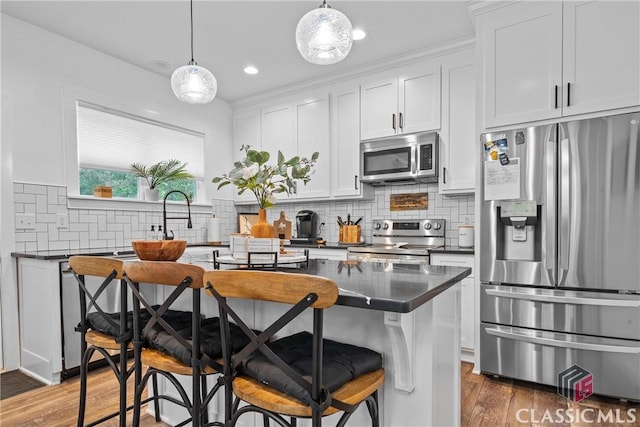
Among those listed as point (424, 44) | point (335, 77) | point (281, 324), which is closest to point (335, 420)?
point (281, 324)

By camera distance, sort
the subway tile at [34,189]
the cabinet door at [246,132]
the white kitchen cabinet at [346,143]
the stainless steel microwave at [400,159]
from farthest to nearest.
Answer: the cabinet door at [246,132], the white kitchen cabinet at [346,143], the stainless steel microwave at [400,159], the subway tile at [34,189]

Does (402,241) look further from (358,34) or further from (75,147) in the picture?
(75,147)

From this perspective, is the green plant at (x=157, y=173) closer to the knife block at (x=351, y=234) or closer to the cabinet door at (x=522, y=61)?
the knife block at (x=351, y=234)

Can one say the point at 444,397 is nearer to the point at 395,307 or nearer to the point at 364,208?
the point at 395,307

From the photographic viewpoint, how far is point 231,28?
2963mm

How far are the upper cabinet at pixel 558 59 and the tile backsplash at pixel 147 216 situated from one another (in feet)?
3.52

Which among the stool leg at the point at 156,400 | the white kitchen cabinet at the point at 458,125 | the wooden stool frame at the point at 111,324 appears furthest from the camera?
the white kitchen cabinet at the point at 458,125

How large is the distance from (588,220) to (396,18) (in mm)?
1998

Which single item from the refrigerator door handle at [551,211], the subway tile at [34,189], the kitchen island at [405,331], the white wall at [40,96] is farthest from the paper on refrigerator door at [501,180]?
the subway tile at [34,189]

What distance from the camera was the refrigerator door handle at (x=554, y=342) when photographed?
2154 mm

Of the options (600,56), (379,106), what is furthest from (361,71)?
(600,56)

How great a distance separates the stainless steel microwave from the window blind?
6.71ft

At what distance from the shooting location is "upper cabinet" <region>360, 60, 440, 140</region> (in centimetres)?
332

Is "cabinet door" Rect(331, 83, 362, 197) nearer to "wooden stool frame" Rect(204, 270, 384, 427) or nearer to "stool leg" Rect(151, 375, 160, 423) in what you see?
"stool leg" Rect(151, 375, 160, 423)
